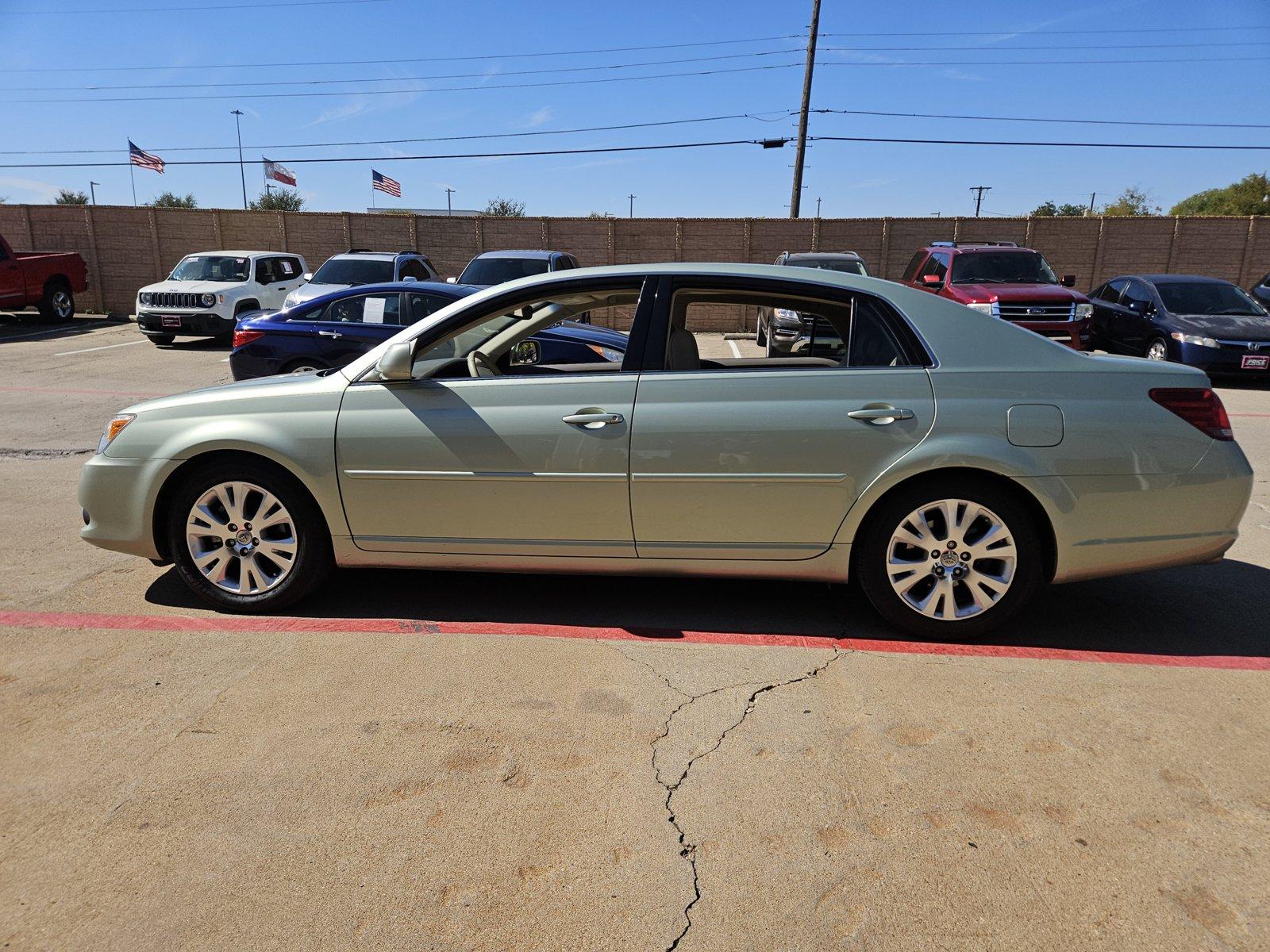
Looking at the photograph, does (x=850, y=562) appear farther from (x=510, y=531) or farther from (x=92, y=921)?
(x=92, y=921)

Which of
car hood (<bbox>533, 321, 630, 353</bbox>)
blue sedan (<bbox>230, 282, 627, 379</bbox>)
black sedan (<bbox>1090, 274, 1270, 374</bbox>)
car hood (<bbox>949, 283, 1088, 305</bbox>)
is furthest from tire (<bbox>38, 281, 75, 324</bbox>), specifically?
black sedan (<bbox>1090, 274, 1270, 374</bbox>)

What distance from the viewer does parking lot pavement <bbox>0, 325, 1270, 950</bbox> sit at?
2.37 metres

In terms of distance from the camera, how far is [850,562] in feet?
13.2

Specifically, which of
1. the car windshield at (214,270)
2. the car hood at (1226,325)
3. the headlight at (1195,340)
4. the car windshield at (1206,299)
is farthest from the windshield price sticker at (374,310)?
the car windshield at (1206,299)

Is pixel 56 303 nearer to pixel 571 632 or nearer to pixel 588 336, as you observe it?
pixel 588 336

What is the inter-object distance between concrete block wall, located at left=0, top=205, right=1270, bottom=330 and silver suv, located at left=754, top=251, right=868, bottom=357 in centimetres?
506

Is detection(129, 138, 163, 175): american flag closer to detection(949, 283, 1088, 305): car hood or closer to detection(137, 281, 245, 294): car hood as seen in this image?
detection(137, 281, 245, 294): car hood

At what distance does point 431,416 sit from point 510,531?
627 millimetres

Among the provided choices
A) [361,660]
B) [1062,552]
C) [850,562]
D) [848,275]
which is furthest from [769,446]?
[361,660]

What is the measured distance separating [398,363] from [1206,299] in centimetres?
1379

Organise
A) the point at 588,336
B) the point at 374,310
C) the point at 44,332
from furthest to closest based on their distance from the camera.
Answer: the point at 44,332 → the point at 374,310 → the point at 588,336

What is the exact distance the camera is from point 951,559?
3900 millimetres

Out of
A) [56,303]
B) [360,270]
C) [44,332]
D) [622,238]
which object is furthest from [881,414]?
[56,303]

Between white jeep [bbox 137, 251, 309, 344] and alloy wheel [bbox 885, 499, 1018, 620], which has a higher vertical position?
white jeep [bbox 137, 251, 309, 344]
